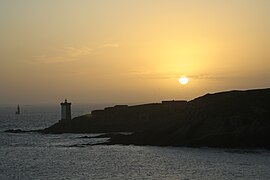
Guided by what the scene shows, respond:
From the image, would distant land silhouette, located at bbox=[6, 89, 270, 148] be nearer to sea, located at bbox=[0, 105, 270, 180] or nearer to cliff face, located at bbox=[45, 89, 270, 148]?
cliff face, located at bbox=[45, 89, 270, 148]

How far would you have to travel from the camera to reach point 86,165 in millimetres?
41312

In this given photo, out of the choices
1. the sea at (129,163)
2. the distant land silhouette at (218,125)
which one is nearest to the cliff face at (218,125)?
the distant land silhouette at (218,125)

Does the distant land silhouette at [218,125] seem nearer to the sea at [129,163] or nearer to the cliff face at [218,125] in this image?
the cliff face at [218,125]

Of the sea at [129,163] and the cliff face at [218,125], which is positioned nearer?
the sea at [129,163]

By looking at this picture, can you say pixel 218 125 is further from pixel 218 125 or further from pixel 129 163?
pixel 129 163

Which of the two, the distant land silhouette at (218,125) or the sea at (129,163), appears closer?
the sea at (129,163)

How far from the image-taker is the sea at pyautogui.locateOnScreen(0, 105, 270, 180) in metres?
35.7

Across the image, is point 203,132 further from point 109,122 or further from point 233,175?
point 109,122

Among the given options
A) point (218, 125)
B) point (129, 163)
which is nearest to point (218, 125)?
point (218, 125)

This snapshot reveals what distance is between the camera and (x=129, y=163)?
42.1 metres

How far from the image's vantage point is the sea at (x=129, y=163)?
35.7 m

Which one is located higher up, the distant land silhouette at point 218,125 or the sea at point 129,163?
the distant land silhouette at point 218,125

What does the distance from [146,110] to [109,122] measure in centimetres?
690

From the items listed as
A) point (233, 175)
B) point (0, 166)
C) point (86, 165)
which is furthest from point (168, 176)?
point (0, 166)
